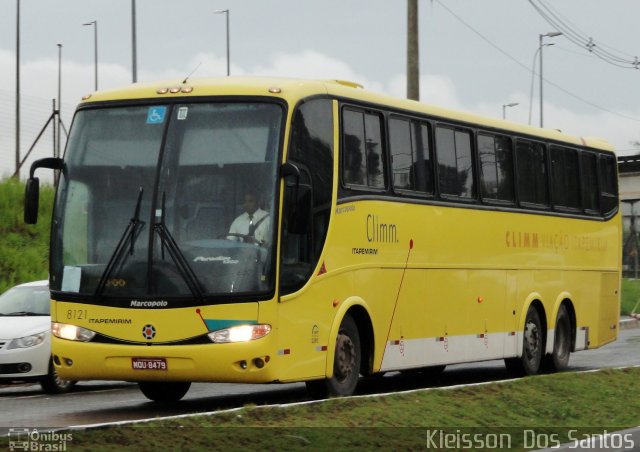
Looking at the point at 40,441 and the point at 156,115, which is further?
the point at 156,115

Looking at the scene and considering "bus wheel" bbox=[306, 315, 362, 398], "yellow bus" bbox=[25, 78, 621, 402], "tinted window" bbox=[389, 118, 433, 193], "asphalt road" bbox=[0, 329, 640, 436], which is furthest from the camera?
"tinted window" bbox=[389, 118, 433, 193]

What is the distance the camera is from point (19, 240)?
33719 mm

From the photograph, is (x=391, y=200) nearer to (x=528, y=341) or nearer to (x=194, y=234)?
(x=194, y=234)

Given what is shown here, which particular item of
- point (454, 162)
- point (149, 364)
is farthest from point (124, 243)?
point (454, 162)

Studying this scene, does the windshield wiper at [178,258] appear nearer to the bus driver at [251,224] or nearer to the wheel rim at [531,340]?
the bus driver at [251,224]

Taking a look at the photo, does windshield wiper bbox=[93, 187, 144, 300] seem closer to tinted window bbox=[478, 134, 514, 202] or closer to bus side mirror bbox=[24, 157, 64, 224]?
bus side mirror bbox=[24, 157, 64, 224]

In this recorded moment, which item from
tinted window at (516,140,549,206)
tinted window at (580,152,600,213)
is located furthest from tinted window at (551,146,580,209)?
tinted window at (516,140,549,206)

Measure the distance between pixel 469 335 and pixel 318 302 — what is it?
4.68 meters

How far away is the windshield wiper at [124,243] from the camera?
14.6 m

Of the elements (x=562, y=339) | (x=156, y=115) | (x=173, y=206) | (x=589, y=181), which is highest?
(x=156, y=115)

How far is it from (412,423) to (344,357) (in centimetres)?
304

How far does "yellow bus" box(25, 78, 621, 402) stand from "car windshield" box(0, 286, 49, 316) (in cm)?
423

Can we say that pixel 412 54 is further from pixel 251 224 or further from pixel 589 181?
pixel 251 224

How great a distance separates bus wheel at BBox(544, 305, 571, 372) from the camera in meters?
22.3
